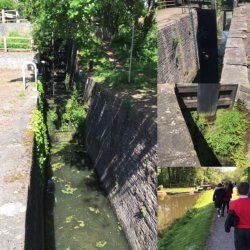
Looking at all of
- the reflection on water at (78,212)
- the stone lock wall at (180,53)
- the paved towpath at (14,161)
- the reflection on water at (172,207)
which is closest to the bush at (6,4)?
the paved towpath at (14,161)

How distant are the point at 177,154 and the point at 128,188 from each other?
26.5ft

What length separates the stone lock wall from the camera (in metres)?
1.43

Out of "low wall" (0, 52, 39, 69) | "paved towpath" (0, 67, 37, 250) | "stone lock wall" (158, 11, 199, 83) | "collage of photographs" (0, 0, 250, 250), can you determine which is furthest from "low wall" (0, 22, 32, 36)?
"stone lock wall" (158, 11, 199, 83)

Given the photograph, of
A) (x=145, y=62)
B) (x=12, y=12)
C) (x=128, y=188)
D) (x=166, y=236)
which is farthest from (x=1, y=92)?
(x=12, y=12)

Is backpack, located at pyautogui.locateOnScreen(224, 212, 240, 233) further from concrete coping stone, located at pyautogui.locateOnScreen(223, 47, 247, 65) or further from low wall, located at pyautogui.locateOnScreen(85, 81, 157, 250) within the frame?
low wall, located at pyautogui.locateOnScreen(85, 81, 157, 250)

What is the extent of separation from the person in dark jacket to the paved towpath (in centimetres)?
385

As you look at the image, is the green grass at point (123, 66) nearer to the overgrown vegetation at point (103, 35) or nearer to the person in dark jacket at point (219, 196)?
the overgrown vegetation at point (103, 35)

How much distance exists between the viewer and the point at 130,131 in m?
9.09

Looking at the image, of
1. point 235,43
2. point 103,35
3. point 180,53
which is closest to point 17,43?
point 103,35

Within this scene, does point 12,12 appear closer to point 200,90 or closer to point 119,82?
point 119,82

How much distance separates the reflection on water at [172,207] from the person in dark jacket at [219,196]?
0.07 meters

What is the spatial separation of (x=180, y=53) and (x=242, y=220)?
698 mm

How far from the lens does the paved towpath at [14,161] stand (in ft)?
16.9

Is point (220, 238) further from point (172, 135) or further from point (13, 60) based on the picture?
point (13, 60)
